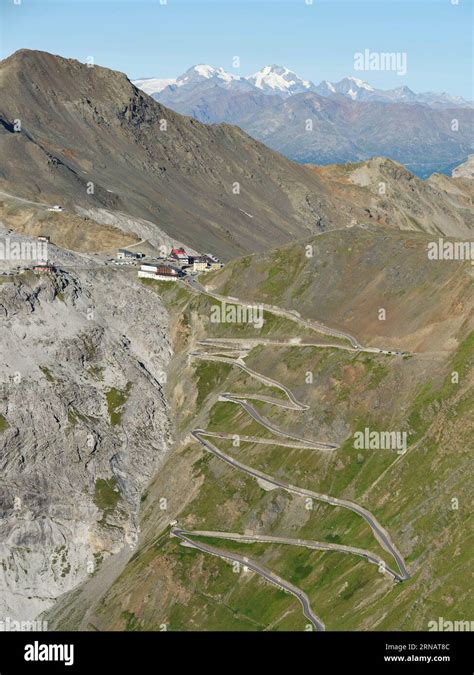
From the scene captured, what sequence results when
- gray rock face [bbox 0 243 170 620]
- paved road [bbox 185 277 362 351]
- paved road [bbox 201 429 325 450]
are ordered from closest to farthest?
gray rock face [bbox 0 243 170 620] < paved road [bbox 201 429 325 450] < paved road [bbox 185 277 362 351]

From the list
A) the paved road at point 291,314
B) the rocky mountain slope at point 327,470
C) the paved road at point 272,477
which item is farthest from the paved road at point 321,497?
the paved road at point 291,314

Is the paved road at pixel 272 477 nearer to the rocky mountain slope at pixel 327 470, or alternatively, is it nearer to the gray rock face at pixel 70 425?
the rocky mountain slope at pixel 327 470

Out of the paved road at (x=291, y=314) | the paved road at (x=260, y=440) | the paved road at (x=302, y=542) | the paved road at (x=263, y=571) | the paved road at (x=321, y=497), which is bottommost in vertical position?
the paved road at (x=263, y=571)

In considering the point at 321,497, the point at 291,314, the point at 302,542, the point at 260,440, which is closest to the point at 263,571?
the point at 302,542

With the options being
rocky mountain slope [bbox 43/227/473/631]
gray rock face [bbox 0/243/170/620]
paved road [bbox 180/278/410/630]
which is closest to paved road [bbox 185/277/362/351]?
paved road [bbox 180/278/410/630]

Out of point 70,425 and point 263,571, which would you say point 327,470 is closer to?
point 263,571

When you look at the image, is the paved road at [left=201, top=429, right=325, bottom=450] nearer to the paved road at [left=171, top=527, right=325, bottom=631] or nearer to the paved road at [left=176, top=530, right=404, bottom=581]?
the paved road at [left=176, top=530, right=404, bottom=581]
